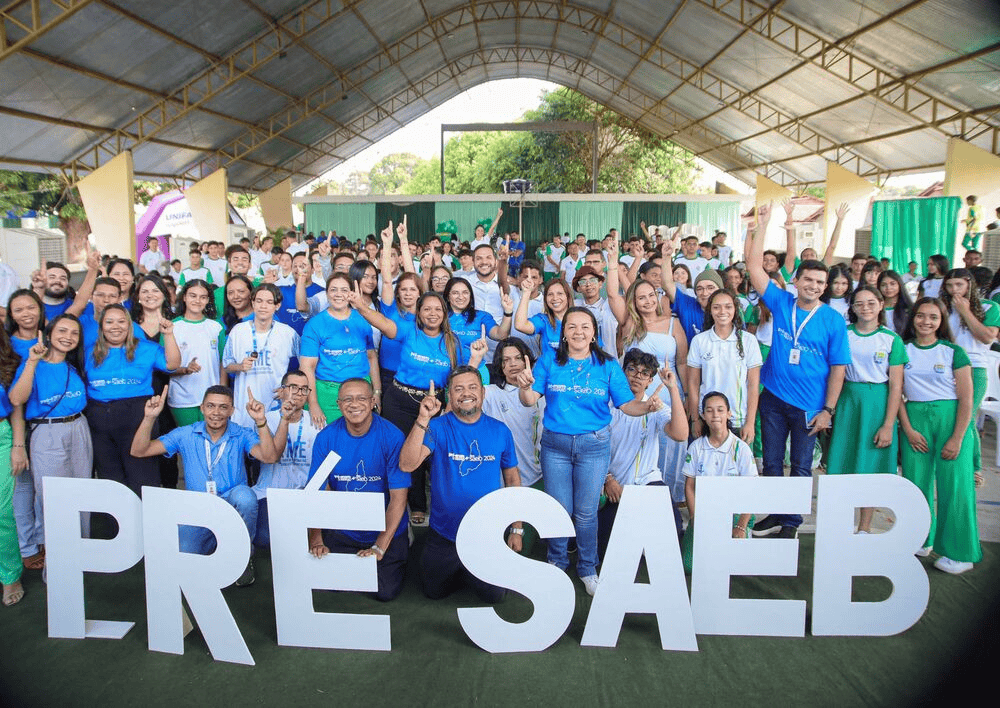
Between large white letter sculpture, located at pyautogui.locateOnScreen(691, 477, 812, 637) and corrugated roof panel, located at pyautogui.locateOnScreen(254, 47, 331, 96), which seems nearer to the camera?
large white letter sculpture, located at pyautogui.locateOnScreen(691, 477, 812, 637)

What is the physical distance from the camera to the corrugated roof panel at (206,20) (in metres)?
10.2

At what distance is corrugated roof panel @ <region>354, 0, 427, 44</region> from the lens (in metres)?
14.1

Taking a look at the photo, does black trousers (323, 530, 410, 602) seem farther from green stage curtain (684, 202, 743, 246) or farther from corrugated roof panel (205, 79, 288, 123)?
green stage curtain (684, 202, 743, 246)

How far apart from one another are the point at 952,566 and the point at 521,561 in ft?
7.36

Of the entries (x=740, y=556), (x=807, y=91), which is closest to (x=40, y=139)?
(x=740, y=556)

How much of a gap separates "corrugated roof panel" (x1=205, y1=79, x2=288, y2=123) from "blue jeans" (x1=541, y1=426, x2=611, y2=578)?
558 inches

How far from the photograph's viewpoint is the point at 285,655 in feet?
8.89

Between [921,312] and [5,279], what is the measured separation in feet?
20.5

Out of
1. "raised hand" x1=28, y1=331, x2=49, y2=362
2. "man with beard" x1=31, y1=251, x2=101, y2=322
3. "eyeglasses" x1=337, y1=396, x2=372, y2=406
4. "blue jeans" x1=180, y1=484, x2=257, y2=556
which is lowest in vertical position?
"blue jeans" x1=180, y1=484, x2=257, y2=556

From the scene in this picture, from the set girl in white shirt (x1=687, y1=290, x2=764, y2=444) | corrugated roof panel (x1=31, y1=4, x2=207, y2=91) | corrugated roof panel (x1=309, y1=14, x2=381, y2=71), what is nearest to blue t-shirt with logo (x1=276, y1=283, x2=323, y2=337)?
girl in white shirt (x1=687, y1=290, x2=764, y2=444)

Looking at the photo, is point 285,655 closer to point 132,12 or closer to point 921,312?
point 921,312

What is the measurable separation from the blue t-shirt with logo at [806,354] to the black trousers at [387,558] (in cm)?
208

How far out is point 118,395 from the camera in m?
3.41

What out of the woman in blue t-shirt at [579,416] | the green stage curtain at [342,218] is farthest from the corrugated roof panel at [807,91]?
the woman in blue t-shirt at [579,416]
